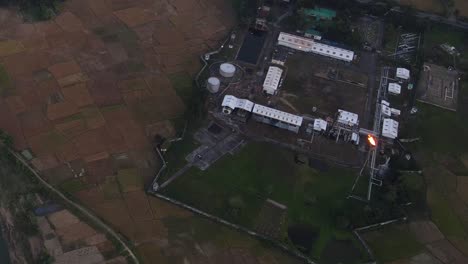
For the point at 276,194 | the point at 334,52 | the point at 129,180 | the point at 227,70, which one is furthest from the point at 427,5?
the point at 129,180

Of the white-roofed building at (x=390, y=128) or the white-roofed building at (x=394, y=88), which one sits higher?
the white-roofed building at (x=394, y=88)

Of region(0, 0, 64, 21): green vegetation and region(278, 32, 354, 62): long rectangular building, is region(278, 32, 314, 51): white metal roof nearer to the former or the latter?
region(278, 32, 354, 62): long rectangular building

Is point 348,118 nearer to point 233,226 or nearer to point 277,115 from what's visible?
point 277,115

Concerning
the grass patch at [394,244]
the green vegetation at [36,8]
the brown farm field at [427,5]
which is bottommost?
the grass patch at [394,244]

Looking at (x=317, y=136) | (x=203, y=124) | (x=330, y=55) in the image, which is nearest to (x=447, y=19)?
(x=330, y=55)

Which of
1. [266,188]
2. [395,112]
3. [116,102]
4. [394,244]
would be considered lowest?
[394,244]

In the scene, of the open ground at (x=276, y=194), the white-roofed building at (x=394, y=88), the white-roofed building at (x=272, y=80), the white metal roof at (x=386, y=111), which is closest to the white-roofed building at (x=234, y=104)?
the white-roofed building at (x=272, y=80)

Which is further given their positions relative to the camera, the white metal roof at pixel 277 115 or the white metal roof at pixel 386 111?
the white metal roof at pixel 386 111

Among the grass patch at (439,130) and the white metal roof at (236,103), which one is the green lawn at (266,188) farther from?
the grass patch at (439,130)
